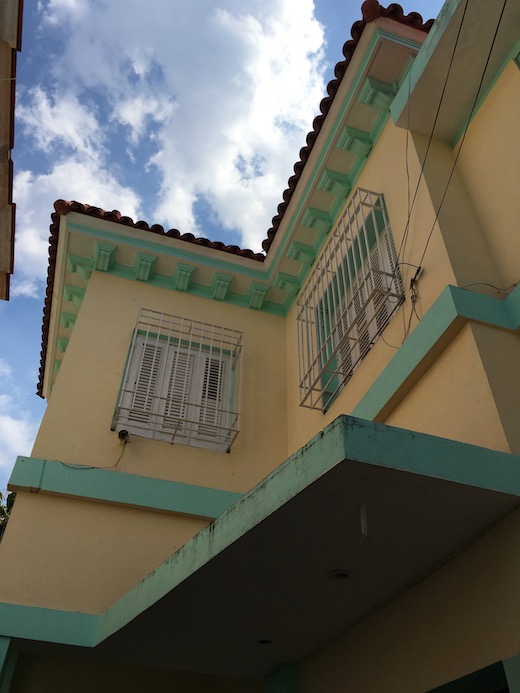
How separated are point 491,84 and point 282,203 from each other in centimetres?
312

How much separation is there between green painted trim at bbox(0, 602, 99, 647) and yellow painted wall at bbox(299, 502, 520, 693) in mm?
2014

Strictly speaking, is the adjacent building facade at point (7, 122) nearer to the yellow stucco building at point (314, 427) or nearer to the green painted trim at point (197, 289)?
the yellow stucco building at point (314, 427)

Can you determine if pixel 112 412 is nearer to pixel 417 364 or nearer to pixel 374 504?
pixel 417 364

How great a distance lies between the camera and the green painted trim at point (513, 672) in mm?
2850

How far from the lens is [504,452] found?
134 inches

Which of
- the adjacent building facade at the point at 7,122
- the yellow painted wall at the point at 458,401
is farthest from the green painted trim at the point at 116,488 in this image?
the adjacent building facade at the point at 7,122

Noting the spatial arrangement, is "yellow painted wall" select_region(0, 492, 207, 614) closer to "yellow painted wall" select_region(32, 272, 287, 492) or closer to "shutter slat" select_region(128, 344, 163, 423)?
"yellow painted wall" select_region(32, 272, 287, 492)

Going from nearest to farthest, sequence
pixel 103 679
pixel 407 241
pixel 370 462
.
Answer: pixel 370 462 → pixel 407 241 → pixel 103 679

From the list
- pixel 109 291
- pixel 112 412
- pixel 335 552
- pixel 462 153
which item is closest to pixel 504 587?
pixel 335 552

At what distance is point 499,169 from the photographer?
5.02m

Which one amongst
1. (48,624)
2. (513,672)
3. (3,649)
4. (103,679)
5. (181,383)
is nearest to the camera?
(513,672)

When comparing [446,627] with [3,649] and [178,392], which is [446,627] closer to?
[3,649]

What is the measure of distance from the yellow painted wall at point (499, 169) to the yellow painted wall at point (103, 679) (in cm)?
427

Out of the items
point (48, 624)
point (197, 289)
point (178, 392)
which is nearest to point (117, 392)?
point (178, 392)
